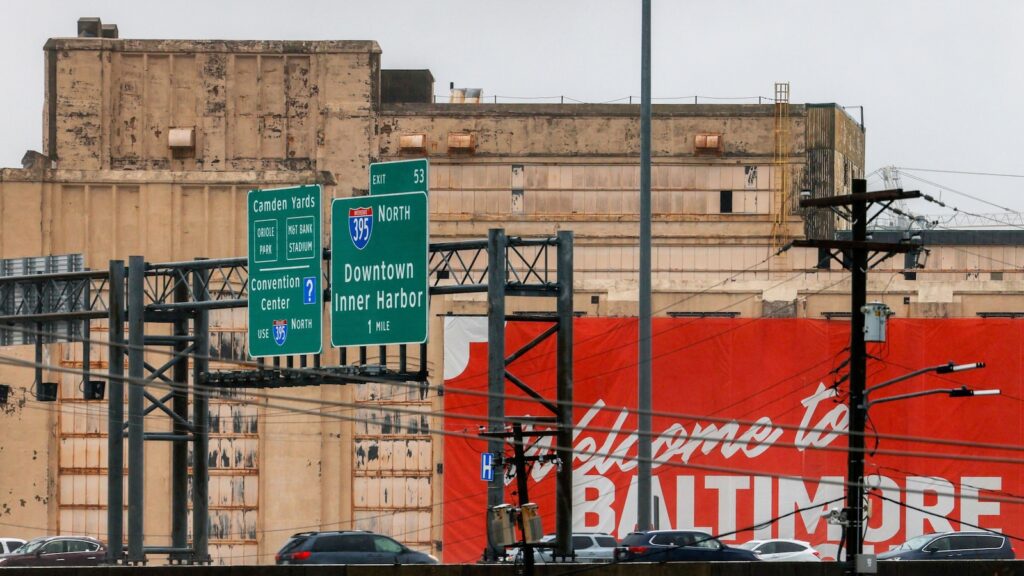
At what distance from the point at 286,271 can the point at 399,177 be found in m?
3.95

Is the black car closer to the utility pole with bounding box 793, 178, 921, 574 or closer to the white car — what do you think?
the white car

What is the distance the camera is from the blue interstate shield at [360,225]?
3659 cm

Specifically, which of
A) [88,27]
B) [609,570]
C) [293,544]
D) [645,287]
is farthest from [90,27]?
[609,570]

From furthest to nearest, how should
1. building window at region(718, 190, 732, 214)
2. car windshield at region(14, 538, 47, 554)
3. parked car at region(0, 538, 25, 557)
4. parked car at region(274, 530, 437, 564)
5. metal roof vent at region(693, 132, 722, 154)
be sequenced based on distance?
building window at region(718, 190, 732, 214) → metal roof vent at region(693, 132, 722, 154) → parked car at region(0, 538, 25, 557) → car windshield at region(14, 538, 47, 554) → parked car at region(274, 530, 437, 564)

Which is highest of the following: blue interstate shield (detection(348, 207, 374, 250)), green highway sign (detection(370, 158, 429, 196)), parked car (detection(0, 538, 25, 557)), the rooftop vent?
the rooftop vent

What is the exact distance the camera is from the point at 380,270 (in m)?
36.3

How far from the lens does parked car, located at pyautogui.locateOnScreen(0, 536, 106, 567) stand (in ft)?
150

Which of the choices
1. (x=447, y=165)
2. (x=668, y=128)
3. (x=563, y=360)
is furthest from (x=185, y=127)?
(x=563, y=360)

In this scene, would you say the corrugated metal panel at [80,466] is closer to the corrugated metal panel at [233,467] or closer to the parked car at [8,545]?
the corrugated metal panel at [233,467]

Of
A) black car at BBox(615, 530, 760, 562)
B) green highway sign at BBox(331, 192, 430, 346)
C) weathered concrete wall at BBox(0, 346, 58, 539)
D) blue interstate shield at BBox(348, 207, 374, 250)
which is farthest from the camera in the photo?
weathered concrete wall at BBox(0, 346, 58, 539)

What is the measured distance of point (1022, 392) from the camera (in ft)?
192

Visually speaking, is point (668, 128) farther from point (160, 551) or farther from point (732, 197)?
point (160, 551)

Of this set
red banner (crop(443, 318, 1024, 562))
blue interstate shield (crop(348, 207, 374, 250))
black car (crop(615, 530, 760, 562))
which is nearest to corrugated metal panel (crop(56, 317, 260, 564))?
red banner (crop(443, 318, 1024, 562))

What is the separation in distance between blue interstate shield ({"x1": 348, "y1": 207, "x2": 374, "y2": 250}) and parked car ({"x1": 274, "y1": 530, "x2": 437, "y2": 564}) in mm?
8470
